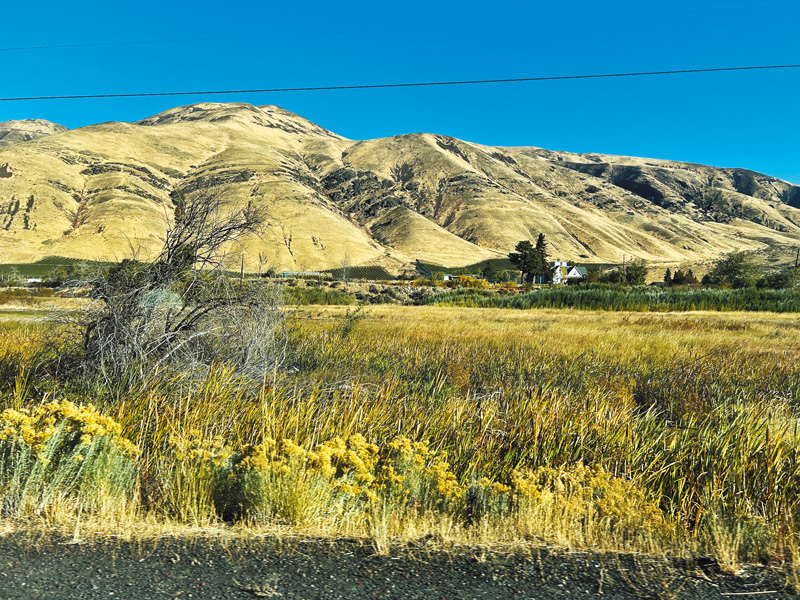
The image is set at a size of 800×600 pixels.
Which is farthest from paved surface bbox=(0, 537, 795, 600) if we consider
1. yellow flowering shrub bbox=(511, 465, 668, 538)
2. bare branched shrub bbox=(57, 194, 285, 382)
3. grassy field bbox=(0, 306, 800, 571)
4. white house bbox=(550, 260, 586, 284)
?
white house bbox=(550, 260, 586, 284)

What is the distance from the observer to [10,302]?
35750 mm

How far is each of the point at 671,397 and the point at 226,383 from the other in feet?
21.4

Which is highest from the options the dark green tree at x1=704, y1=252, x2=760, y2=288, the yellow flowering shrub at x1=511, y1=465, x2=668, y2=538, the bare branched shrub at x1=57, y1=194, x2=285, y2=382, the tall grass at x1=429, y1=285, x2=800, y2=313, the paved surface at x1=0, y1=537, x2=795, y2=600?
A: the dark green tree at x1=704, y1=252, x2=760, y2=288

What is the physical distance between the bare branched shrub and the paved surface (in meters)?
3.11

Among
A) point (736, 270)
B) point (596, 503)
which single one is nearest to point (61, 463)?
point (596, 503)

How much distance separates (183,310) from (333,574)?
5.32 meters

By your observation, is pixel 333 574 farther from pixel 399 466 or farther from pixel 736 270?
pixel 736 270

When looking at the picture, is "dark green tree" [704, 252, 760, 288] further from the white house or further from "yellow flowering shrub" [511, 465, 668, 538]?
"yellow flowering shrub" [511, 465, 668, 538]

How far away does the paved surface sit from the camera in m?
3.11

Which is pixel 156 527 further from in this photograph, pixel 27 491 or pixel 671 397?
pixel 671 397

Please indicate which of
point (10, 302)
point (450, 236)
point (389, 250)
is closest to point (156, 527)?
point (10, 302)

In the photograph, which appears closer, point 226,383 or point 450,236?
point 226,383

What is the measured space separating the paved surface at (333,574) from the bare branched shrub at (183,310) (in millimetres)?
3107

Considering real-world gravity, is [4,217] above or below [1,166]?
below
